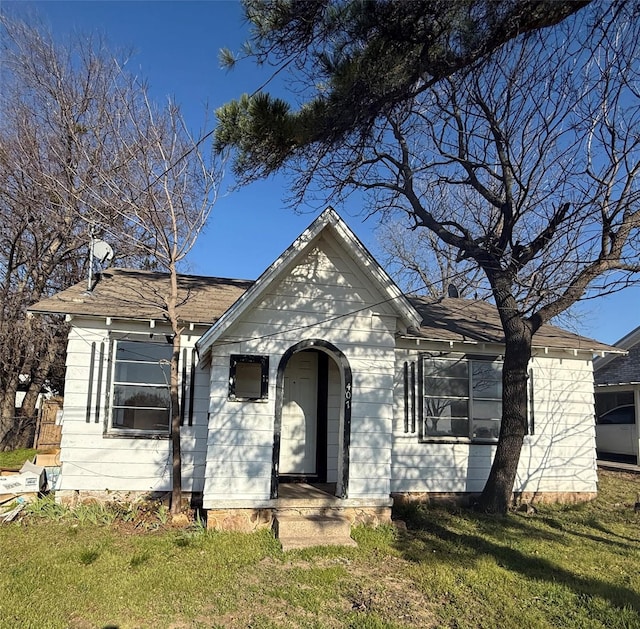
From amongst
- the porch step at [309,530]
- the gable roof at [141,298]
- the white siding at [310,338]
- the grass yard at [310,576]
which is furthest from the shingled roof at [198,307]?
the porch step at [309,530]

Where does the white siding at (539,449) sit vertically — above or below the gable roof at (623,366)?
below

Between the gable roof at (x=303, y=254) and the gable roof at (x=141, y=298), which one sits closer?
the gable roof at (x=303, y=254)

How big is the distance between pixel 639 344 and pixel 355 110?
15938 mm

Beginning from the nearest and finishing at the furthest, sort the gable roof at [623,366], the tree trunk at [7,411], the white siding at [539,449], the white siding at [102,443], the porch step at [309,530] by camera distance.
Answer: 1. the porch step at [309,530]
2. the white siding at [102,443]
3. the white siding at [539,449]
4. the tree trunk at [7,411]
5. the gable roof at [623,366]

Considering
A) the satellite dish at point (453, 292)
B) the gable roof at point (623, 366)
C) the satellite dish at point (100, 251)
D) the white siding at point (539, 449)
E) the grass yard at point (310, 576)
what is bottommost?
the grass yard at point (310, 576)

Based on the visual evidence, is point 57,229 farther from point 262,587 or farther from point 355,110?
point 262,587

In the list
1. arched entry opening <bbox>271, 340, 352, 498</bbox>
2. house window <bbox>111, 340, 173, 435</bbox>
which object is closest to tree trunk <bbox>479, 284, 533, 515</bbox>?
arched entry opening <bbox>271, 340, 352, 498</bbox>

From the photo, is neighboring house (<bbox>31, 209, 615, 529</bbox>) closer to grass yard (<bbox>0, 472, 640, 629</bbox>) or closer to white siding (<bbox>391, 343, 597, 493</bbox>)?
white siding (<bbox>391, 343, 597, 493</bbox>)

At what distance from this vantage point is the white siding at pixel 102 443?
8297mm

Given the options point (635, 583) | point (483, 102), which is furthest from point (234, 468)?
point (483, 102)

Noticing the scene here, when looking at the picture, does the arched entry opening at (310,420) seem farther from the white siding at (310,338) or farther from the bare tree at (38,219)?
the bare tree at (38,219)

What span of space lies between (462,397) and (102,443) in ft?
21.4

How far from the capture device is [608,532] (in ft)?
26.4

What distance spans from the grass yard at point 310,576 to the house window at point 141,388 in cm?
142
